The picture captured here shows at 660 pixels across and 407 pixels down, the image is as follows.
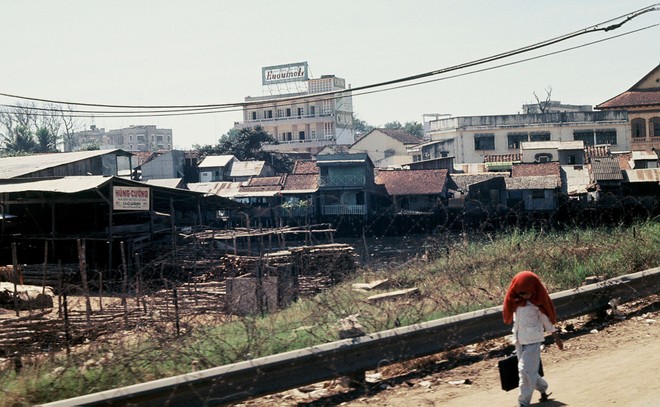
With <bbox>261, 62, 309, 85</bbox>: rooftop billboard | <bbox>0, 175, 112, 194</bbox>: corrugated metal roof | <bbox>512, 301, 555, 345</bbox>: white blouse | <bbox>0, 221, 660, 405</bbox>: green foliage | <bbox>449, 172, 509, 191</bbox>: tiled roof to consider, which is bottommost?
<bbox>0, 221, 660, 405</bbox>: green foliage

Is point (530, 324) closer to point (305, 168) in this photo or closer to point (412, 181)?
point (412, 181)

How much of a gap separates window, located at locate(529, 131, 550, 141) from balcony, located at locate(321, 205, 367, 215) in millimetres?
22610

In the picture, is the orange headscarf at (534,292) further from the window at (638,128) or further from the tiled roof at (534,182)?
the window at (638,128)

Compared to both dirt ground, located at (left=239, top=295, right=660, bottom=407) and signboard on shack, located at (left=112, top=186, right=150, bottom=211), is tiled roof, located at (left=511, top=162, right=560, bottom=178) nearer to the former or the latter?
signboard on shack, located at (left=112, top=186, right=150, bottom=211)

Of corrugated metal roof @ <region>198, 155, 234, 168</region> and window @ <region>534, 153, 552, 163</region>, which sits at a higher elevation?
corrugated metal roof @ <region>198, 155, 234, 168</region>

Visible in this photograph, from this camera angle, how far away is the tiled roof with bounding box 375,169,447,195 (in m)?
52.7

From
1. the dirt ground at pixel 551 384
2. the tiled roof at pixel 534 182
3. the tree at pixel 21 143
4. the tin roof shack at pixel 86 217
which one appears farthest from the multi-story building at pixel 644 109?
the tree at pixel 21 143

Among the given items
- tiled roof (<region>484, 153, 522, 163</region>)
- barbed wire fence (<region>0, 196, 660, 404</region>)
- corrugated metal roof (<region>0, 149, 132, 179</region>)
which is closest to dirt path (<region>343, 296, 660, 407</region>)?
barbed wire fence (<region>0, 196, 660, 404</region>)

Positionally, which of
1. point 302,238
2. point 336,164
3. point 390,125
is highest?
point 390,125

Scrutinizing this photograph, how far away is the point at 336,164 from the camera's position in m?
54.9

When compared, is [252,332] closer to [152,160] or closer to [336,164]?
[336,164]

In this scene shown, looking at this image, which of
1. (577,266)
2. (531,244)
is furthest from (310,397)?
(531,244)

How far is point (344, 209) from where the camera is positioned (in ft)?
178

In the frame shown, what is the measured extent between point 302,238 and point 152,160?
20.9 meters
